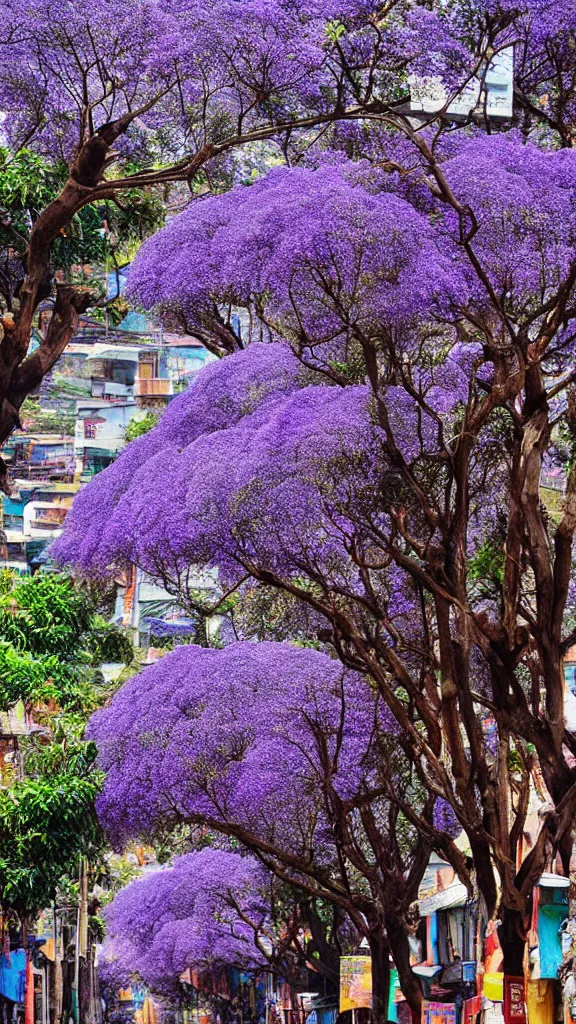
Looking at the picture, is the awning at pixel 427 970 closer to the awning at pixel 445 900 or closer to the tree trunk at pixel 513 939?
the awning at pixel 445 900

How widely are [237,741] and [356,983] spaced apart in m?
3.36

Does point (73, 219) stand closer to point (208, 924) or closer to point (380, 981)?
point (380, 981)

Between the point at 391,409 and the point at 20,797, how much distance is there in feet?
17.0

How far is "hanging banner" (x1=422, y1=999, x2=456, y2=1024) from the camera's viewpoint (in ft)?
63.9

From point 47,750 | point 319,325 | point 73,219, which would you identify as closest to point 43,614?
point 47,750

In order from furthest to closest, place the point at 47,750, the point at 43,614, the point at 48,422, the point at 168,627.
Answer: the point at 48,422 < the point at 168,627 < the point at 43,614 < the point at 47,750

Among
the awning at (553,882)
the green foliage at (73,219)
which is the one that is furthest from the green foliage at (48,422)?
the awning at (553,882)

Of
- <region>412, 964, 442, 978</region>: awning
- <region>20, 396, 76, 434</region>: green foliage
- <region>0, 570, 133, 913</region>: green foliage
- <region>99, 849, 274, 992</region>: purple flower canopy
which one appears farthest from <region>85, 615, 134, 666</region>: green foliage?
<region>20, 396, 76, 434</region>: green foliage

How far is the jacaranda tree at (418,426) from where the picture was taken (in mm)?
12828

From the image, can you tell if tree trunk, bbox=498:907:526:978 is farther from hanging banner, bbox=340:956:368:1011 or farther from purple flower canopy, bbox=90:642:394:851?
hanging banner, bbox=340:956:368:1011

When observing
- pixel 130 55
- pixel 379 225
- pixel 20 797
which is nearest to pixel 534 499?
pixel 379 225

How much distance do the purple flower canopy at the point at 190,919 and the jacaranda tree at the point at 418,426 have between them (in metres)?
12.6

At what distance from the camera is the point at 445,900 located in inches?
955

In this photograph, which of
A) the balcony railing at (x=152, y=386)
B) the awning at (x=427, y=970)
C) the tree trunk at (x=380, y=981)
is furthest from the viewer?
the balcony railing at (x=152, y=386)
